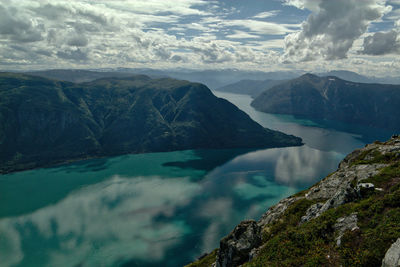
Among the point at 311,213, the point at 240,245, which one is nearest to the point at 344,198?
the point at 311,213

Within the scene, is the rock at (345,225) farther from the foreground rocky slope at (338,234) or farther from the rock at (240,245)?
the rock at (240,245)

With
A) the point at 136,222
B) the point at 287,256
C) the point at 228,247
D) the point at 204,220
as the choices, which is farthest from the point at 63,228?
the point at 287,256

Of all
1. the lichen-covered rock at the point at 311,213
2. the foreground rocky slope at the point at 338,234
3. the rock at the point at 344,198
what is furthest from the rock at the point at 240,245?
the rock at the point at 344,198

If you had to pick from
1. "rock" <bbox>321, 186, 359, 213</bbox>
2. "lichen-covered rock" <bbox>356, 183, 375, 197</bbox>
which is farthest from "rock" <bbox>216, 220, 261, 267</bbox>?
"lichen-covered rock" <bbox>356, 183, 375, 197</bbox>

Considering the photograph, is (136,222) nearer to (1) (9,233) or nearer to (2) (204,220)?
(2) (204,220)

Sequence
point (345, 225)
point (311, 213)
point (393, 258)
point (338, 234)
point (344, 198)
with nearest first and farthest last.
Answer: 1. point (393, 258)
2. point (338, 234)
3. point (345, 225)
4. point (344, 198)
5. point (311, 213)

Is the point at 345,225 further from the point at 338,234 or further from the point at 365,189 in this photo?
the point at 365,189
